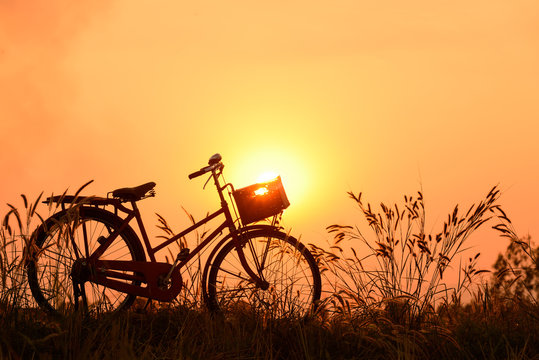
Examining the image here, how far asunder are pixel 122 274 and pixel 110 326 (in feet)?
2.87

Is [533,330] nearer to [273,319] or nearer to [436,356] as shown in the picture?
[436,356]

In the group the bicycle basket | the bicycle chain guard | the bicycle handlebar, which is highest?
the bicycle handlebar

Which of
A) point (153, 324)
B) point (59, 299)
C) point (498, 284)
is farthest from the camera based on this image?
point (498, 284)

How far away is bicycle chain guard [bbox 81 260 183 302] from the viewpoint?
491 cm

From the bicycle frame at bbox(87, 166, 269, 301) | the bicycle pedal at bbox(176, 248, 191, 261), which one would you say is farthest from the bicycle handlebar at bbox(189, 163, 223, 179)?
the bicycle pedal at bbox(176, 248, 191, 261)

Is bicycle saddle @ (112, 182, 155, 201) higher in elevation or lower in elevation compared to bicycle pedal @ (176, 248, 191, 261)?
higher

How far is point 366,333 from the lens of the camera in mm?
4055


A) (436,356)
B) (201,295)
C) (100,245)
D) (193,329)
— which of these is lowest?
(436,356)

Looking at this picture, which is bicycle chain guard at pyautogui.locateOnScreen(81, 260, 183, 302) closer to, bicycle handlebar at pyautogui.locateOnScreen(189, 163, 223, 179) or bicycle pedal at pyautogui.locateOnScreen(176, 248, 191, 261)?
bicycle pedal at pyautogui.locateOnScreen(176, 248, 191, 261)

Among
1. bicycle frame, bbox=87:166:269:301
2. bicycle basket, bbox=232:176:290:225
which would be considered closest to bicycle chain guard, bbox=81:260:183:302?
bicycle frame, bbox=87:166:269:301

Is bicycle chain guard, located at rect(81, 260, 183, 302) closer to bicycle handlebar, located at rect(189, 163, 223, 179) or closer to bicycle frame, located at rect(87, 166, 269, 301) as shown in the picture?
bicycle frame, located at rect(87, 166, 269, 301)

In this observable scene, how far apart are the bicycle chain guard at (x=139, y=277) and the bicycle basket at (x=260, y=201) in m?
0.71

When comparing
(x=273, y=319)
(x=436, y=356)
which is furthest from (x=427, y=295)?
(x=273, y=319)

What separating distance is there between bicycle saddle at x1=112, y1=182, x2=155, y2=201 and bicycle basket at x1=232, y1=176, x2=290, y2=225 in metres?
0.66
